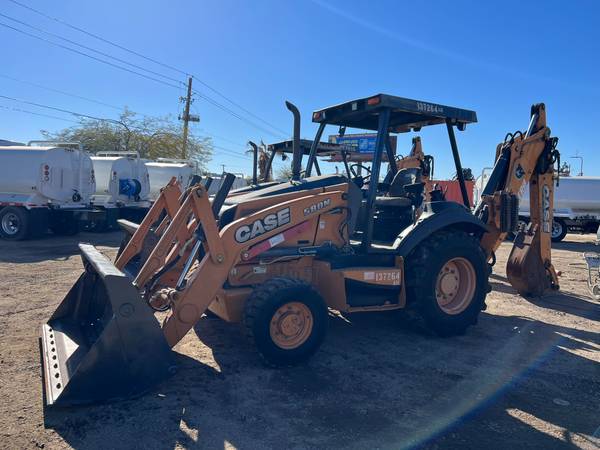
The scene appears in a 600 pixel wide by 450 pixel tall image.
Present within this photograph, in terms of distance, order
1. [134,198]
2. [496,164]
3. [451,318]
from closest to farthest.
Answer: [451,318] → [496,164] → [134,198]

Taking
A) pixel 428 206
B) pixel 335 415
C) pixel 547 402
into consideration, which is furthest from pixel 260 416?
pixel 428 206

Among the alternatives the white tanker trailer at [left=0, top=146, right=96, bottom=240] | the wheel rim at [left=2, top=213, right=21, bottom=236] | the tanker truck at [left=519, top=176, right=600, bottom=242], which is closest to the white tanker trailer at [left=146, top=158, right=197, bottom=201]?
the white tanker trailer at [left=0, top=146, right=96, bottom=240]

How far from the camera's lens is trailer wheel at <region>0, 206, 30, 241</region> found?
13273 mm

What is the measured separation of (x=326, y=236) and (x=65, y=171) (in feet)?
39.9

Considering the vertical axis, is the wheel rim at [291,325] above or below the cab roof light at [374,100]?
below

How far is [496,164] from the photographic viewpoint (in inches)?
272

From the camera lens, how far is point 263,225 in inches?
167

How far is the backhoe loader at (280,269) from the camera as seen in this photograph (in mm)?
3350

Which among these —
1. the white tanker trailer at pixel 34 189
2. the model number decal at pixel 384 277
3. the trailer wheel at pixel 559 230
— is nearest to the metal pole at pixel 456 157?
the model number decal at pixel 384 277

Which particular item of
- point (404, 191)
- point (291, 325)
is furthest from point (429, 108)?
point (291, 325)

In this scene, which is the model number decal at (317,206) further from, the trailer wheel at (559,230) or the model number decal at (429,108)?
the trailer wheel at (559,230)

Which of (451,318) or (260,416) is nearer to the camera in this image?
(260,416)

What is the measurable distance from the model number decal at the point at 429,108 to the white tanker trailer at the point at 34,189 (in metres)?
12.2

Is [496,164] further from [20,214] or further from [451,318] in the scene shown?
[20,214]
